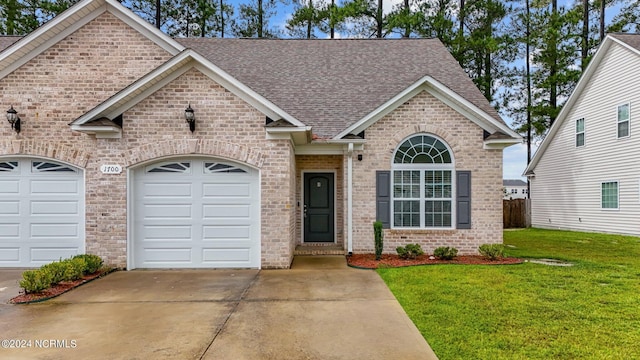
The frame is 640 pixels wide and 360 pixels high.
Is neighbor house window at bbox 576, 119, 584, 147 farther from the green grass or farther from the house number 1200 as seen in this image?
the house number 1200

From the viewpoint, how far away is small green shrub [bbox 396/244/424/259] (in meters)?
9.43

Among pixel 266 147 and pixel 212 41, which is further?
pixel 212 41

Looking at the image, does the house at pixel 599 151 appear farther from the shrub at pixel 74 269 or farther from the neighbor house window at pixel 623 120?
the shrub at pixel 74 269

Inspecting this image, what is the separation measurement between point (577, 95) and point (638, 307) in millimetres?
14660

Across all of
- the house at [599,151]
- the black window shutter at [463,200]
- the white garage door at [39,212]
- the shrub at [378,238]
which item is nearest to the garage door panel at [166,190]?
the white garage door at [39,212]

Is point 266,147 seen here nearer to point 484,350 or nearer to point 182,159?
point 182,159

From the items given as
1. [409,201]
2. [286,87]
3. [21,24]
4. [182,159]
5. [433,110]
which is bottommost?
[409,201]

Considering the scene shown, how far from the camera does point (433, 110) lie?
32.7 ft

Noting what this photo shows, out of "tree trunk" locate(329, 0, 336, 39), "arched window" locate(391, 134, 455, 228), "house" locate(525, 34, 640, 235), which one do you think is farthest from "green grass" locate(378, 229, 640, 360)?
"tree trunk" locate(329, 0, 336, 39)

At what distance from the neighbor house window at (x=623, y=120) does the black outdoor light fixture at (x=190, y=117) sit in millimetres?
16135

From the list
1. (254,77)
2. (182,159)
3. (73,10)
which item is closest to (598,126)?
(254,77)

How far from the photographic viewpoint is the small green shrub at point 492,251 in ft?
30.3

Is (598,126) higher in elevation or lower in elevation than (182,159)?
higher

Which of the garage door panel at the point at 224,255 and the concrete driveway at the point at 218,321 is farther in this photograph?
the garage door panel at the point at 224,255
